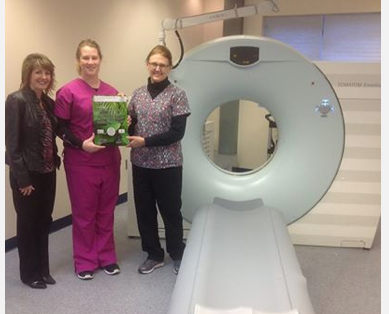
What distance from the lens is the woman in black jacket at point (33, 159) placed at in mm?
1941

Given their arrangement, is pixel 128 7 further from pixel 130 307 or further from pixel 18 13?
pixel 130 307

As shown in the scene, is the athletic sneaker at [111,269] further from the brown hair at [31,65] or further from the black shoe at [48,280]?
the brown hair at [31,65]

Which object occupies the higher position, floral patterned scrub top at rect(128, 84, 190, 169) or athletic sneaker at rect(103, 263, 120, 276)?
floral patterned scrub top at rect(128, 84, 190, 169)

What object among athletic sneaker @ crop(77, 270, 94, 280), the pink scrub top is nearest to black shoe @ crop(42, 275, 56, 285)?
athletic sneaker @ crop(77, 270, 94, 280)

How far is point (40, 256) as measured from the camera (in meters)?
2.18

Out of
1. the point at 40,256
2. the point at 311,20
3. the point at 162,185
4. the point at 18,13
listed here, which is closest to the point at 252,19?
the point at 311,20

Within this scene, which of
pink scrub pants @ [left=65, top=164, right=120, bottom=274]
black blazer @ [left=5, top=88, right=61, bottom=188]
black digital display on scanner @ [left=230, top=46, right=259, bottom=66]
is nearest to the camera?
black blazer @ [left=5, top=88, right=61, bottom=188]

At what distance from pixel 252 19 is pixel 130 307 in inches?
144

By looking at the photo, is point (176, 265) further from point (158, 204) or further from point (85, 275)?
point (85, 275)

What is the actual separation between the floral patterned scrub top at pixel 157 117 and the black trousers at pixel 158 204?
0.05 meters

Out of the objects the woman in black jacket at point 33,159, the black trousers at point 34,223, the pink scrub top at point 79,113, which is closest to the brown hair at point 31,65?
the woman in black jacket at point 33,159

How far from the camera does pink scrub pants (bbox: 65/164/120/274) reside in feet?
7.12

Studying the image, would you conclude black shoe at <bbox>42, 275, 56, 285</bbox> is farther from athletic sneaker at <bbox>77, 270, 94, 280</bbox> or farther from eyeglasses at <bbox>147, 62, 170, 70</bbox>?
eyeglasses at <bbox>147, 62, 170, 70</bbox>

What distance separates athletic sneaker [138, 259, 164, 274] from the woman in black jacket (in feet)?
1.58
